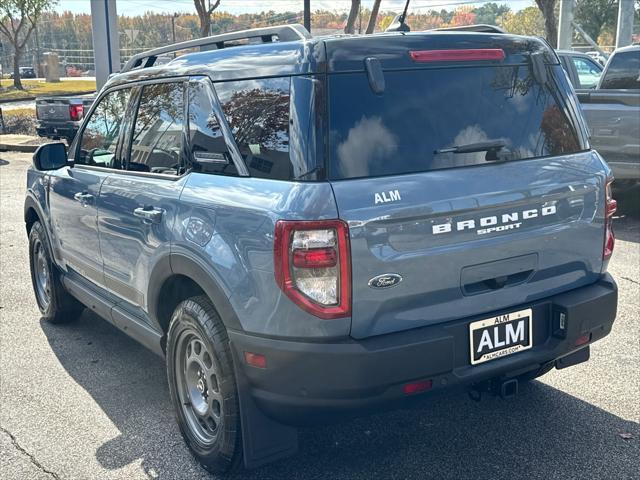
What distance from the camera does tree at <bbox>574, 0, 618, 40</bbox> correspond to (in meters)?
55.7

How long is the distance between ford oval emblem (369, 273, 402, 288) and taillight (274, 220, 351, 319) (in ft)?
0.35

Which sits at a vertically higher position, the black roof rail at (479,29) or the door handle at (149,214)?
the black roof rail at (479,29)

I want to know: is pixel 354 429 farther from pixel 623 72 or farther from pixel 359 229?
pixel 623 72

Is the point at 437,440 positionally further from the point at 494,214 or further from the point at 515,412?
the point at 494,214

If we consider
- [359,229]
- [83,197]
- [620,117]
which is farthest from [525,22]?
[359,229]

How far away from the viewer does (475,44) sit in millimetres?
3238

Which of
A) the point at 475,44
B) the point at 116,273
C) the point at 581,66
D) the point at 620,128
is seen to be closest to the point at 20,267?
the point at 116,273

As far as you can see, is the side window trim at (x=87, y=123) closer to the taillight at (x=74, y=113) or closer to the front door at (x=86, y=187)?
the front door at (x=86, y=187)

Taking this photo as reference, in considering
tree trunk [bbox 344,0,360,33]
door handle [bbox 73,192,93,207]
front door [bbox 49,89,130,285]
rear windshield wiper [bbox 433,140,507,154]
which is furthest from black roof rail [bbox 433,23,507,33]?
tree trunk [bbox 344,0,360,33]

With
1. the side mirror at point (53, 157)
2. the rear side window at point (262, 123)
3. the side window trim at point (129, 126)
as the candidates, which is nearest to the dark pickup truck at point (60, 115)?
the side mirror at point (53, 157)

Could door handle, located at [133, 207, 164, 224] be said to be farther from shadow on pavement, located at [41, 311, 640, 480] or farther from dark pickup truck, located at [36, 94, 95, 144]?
dark pickup truck, located at [36, 94, 95, 144]

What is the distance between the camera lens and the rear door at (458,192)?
2.83m

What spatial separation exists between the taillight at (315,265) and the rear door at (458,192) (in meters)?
0.05

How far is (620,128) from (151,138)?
654cm
